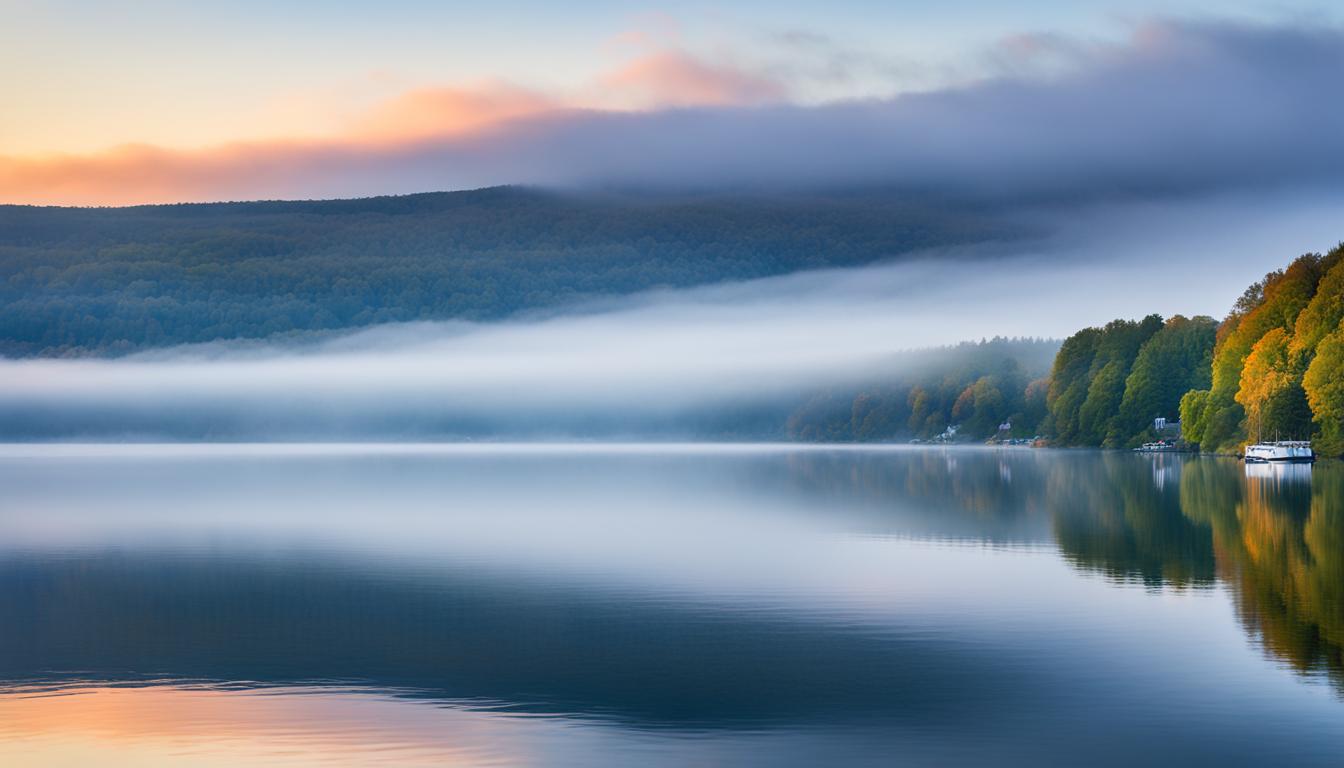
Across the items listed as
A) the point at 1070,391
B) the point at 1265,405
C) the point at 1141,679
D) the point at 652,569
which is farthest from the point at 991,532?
the point at 1070,391

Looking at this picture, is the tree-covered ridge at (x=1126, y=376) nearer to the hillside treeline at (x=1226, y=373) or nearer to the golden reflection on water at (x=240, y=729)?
the hillside treeline at (x=1226, y=373)

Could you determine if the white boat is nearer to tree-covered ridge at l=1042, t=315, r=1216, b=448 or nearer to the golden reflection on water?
tree-covered ridge at l=1042, t=315, r=1216, b=448

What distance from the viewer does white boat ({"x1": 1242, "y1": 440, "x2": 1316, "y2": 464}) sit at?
10607 centimetres

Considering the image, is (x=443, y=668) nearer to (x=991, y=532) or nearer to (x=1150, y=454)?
(x=991, y=532)

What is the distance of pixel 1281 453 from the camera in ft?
349

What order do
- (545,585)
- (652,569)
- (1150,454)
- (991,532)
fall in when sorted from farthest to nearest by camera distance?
(1150,454), (991,532), (652,569), (545,585)

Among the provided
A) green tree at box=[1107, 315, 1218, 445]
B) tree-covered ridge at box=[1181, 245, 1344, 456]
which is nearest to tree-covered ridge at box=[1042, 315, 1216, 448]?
green tree at box=[1107, 315, 1218, 445]

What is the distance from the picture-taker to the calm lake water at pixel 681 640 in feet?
62.4

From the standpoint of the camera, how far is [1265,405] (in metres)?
113

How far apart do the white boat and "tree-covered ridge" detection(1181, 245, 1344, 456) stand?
7.65 ft

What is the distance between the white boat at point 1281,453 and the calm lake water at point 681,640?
177ft

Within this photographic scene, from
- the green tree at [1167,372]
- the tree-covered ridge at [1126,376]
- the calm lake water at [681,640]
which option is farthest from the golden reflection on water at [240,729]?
the green tree at [1167,372]

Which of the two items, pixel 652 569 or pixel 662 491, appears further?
pixel 662 491

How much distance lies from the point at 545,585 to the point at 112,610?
8454mm
